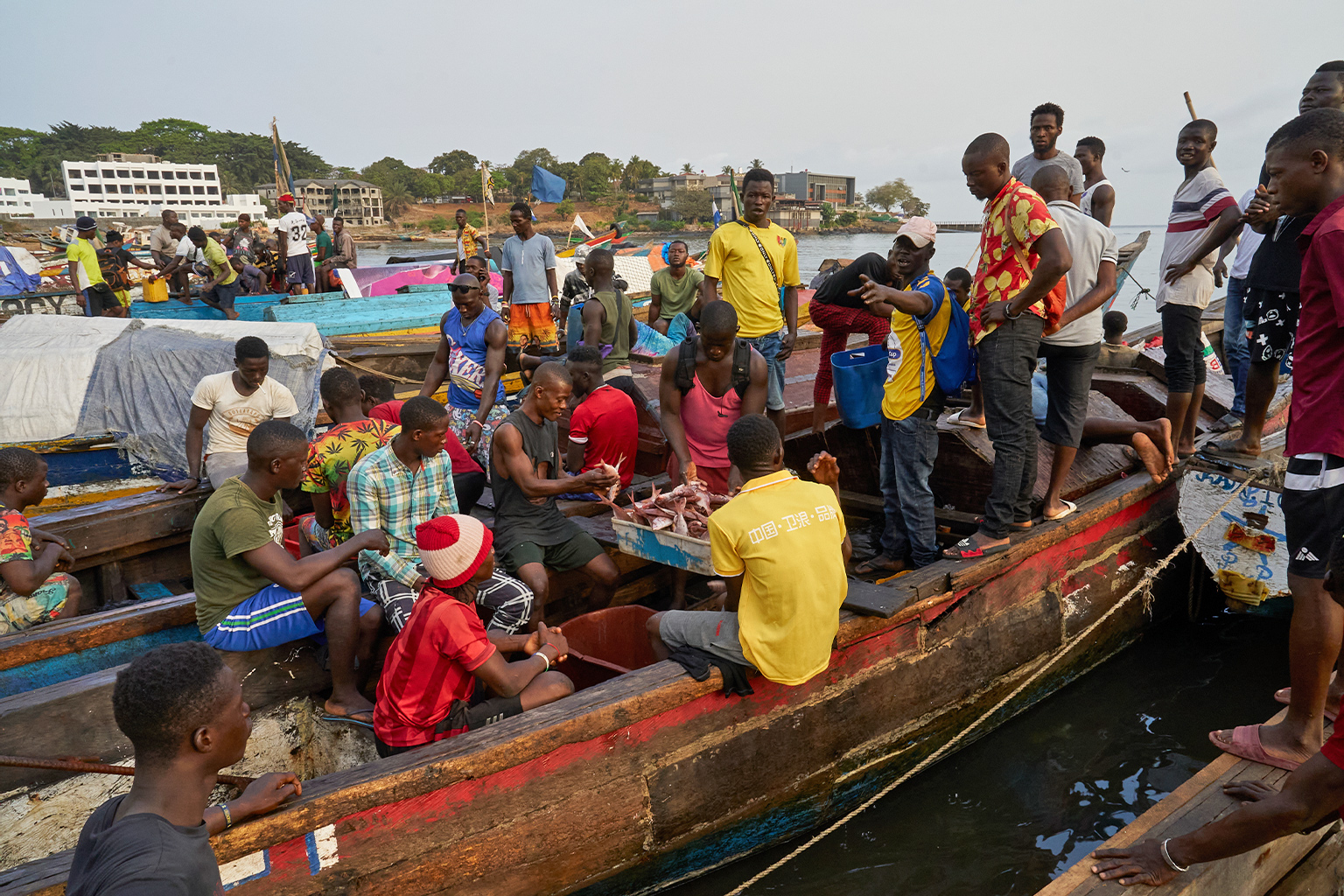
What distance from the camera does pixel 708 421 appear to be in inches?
185

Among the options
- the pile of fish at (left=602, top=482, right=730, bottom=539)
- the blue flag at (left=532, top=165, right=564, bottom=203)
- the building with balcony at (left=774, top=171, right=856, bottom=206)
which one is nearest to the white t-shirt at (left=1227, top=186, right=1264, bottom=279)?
the pile of fish at (left=602, top=482, right=730, bottom=539)

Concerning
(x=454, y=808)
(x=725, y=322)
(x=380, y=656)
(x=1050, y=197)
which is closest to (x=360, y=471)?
(x=380, y=656)

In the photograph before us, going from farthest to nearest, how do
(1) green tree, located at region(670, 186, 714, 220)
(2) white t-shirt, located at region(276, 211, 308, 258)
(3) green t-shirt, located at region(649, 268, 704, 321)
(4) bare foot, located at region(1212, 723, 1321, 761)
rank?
(1) green tree, located at region(670, 186, 714, 220), (2) white t-shirt, located at region(276, 211, 308, 258), (3) green t-shirt, located at region(649, 268, 704, 321), (4) bare foot, located at region(1212, 723, 1321, 761)

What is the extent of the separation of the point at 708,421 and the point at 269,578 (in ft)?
7.90

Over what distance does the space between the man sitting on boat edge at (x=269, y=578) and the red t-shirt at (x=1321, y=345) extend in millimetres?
3706

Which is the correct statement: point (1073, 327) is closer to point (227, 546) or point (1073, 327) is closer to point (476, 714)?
point (476, 714)

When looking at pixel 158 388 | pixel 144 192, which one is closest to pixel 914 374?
pixel 158 388

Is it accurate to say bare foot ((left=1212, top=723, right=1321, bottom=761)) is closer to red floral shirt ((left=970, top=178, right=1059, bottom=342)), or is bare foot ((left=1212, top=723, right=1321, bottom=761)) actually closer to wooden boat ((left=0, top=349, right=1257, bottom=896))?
wooden boat ((left=0, top=349, right=1257, bottom=896))

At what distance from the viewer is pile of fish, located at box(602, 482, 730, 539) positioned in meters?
4.01

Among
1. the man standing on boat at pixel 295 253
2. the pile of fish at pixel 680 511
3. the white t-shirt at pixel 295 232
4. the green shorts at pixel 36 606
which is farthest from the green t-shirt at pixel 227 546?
the white t-shirt at pixel 295 232

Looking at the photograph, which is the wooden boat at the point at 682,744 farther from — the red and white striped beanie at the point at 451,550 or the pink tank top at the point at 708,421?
the pink tank top at the point at 708,421

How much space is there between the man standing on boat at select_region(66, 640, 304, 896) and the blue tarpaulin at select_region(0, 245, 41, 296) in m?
17.7

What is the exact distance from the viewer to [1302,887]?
3.33 meters

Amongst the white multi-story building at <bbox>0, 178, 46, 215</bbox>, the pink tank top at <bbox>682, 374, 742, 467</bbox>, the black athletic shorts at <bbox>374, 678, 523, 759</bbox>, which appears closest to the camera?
the black athletic shorts at <bbox>374, 678, 523, 759</bbox>
